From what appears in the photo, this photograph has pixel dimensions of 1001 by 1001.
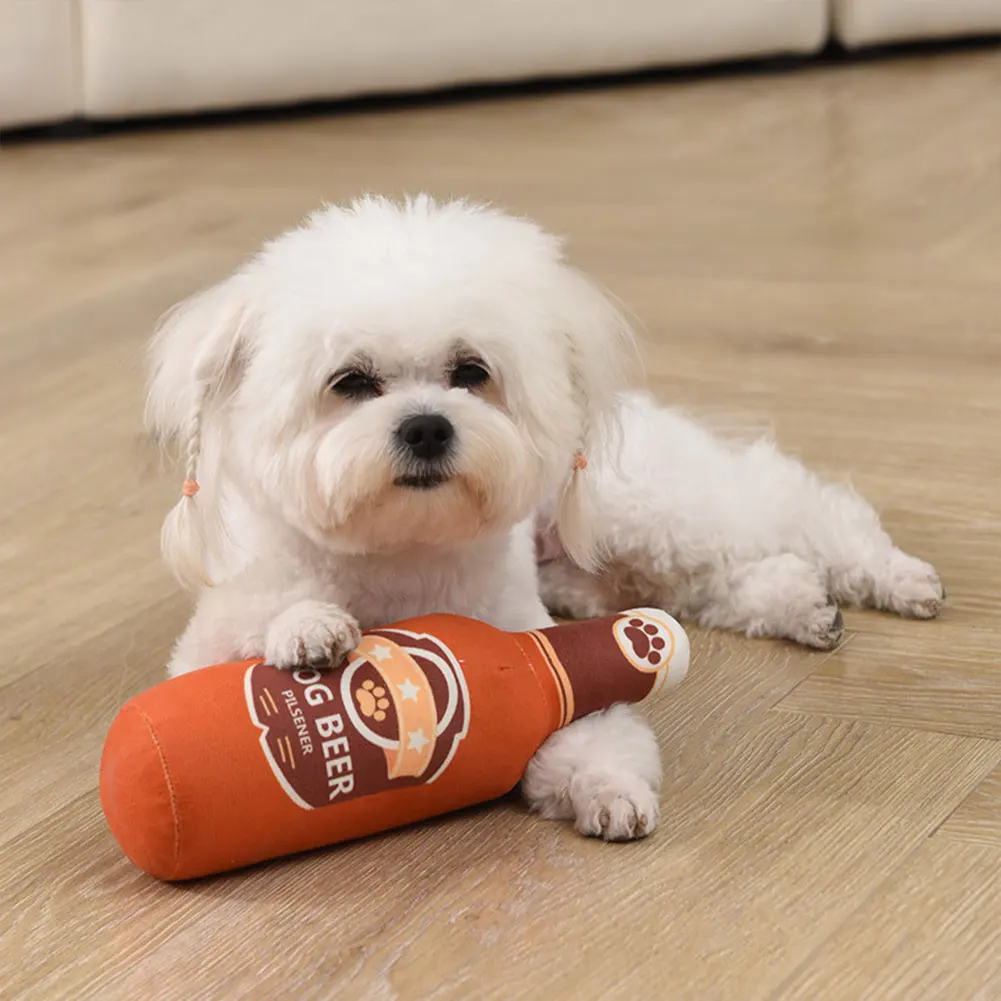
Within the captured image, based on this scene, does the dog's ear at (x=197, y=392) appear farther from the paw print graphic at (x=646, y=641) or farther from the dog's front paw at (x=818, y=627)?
the dog's front paw at (x=818, y=627)

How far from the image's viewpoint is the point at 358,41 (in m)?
3.97

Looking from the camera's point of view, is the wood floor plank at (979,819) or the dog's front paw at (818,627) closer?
the wood floor plank at (979,819)

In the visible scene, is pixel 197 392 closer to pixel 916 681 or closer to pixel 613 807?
pixel 613 807

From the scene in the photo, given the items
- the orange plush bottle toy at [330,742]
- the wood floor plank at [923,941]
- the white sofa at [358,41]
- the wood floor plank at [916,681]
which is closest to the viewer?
the wood floor plank at [923,941]

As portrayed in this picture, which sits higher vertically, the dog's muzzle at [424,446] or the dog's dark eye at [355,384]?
the dog's dark eye at [355,384]

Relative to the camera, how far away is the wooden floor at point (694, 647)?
107 cm

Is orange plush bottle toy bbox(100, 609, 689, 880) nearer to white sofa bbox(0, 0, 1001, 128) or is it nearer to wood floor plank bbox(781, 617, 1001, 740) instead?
wood floor plank bbox(781, 617, 1001, 740)

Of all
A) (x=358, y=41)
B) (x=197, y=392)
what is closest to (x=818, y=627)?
(x=197, y=392)

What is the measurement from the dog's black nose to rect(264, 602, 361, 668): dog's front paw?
134 millimetres

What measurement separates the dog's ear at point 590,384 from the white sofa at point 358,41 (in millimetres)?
2689

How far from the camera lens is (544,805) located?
4.06 ft

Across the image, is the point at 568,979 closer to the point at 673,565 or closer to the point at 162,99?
the point at 673,565

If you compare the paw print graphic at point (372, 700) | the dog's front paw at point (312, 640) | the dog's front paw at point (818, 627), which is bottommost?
the dog's front paw at point (818, 627)

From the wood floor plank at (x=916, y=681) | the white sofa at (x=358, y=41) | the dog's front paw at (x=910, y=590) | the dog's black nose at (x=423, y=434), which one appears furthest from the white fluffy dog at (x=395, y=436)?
the white sofa at (x=358, y=41)
